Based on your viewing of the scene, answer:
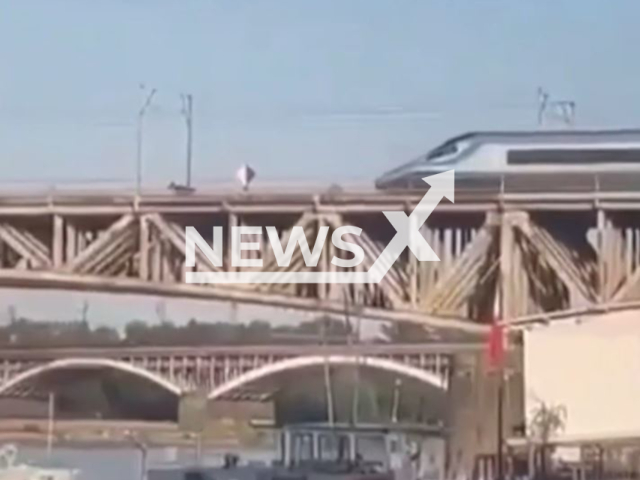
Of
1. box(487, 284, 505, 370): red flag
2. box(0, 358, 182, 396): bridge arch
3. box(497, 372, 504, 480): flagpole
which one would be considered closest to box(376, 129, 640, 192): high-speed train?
box(487, 284, 505, 370): red flag

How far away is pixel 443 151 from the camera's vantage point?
2145mm

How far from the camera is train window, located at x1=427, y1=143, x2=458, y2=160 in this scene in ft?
7.01

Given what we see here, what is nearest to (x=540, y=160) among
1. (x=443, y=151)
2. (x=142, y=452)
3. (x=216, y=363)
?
(x=443, y=151)

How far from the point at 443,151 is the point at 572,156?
0.19 meters

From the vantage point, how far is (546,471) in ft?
6.90

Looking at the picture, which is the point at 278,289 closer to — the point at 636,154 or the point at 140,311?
the point at 140,311

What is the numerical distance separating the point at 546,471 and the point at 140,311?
64 centimetres

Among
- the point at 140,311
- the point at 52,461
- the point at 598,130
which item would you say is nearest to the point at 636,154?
the point at 598,130

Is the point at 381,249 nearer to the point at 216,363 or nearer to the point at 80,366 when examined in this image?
the point at 216,363

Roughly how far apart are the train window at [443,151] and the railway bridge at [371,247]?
6cm

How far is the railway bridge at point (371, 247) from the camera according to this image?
83.7 inches

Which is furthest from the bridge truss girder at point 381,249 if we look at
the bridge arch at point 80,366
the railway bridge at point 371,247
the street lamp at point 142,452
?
the street lamp at point 142,452

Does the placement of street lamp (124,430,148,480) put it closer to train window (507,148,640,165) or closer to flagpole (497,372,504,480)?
flagpole (497,372,504,480)

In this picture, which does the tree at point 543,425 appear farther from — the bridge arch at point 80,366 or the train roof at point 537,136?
the bridge arch at point 80,366
